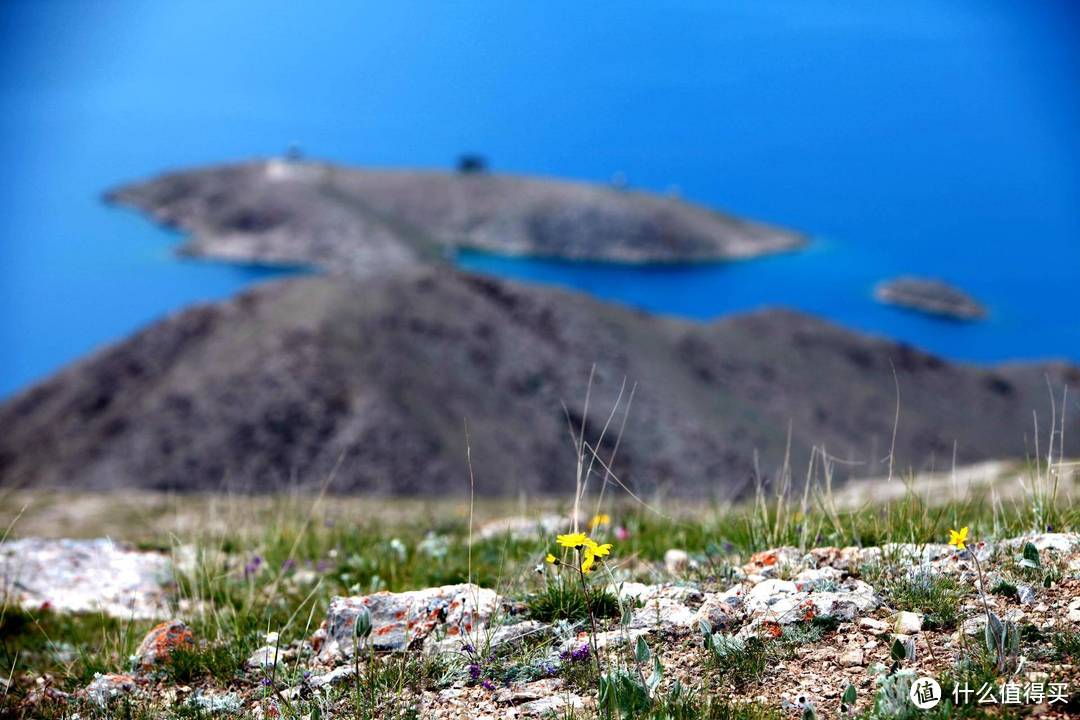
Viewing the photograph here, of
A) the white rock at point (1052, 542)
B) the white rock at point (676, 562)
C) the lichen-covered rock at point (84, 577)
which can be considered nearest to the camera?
the white rock at point (1052, 542)

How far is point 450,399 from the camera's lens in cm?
1889

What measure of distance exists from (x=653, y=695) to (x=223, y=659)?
1911 mm

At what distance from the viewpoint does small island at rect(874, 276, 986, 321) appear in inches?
1399

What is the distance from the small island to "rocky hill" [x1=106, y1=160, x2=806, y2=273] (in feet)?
29.5

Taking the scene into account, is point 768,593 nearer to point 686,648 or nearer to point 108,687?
point 686,648

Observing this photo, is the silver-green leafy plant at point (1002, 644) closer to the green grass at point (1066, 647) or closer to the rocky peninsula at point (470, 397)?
the green grass at point (1066, 647)

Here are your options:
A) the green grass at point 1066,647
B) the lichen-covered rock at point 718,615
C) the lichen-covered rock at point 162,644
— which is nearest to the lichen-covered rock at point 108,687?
the lichen-covered rock at point 162,644

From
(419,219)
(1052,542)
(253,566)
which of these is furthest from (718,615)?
(419,219)

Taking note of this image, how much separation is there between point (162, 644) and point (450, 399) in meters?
15.0

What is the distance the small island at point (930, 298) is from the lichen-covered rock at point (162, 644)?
3639 cm

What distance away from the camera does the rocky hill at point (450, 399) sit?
674 inches

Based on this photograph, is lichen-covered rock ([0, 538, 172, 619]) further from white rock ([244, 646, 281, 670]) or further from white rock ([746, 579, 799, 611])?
white rock ([746, 579, 799, 611])

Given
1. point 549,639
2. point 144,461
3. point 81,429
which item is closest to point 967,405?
point 144,461

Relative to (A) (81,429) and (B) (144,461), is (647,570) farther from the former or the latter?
(A) (81,429)
